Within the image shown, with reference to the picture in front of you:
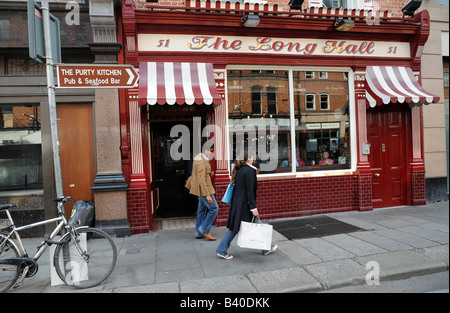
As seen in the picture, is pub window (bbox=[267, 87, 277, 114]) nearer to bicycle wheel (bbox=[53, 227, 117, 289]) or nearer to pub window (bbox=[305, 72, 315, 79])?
pub window (bbox=[305, 72, 315, 79])

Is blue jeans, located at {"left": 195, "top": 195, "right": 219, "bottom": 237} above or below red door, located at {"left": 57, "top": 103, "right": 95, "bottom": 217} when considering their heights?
below

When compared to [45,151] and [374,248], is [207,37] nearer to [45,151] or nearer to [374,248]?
[45,151]

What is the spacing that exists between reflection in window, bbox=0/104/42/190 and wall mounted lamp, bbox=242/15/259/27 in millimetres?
5014

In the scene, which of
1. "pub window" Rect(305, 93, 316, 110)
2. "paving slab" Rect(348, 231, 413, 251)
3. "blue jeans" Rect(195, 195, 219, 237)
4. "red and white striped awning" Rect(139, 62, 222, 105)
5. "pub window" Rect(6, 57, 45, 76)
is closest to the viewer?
"paving slab" Rect(348, 231, 413, 251)

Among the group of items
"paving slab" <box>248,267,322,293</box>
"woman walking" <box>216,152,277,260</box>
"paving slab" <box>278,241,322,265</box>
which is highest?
"woman walking" <box>216,152,277,260</box>

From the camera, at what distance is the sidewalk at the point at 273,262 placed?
4199 mm

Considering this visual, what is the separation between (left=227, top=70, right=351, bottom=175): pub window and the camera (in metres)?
7.59

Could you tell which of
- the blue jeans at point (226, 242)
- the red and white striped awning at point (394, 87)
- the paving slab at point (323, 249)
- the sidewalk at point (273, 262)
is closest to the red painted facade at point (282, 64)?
the red and white striped awning at point (394, 87)

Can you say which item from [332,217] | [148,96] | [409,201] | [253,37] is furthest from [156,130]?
[409,201]

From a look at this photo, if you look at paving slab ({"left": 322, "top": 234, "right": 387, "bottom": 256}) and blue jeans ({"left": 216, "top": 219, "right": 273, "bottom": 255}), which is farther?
paving slab ({"left": 322, "top": 234, "right": 387, "bottom": 256})

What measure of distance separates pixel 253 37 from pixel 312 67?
178 centimetres

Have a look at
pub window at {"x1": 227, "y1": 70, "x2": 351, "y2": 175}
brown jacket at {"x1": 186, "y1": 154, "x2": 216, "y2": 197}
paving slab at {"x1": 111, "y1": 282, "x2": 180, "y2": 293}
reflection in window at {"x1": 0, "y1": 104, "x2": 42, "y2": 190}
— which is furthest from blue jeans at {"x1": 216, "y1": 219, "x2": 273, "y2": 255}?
reflection in window at {"x1": 0, "y1": 104, "x2": 42, "y2": 190}

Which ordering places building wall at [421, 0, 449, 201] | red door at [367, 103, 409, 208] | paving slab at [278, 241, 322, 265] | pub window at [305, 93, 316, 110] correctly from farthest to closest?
building wall at [421, 0, 449, 201] → red door at [367, 103, 409, 208] → pub window at [305, 93, 316, 110] → paving slab at [278, 241, 322, 265]

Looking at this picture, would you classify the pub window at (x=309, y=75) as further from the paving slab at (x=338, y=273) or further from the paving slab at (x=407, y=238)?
the paving slab at (x=338, y=273)
